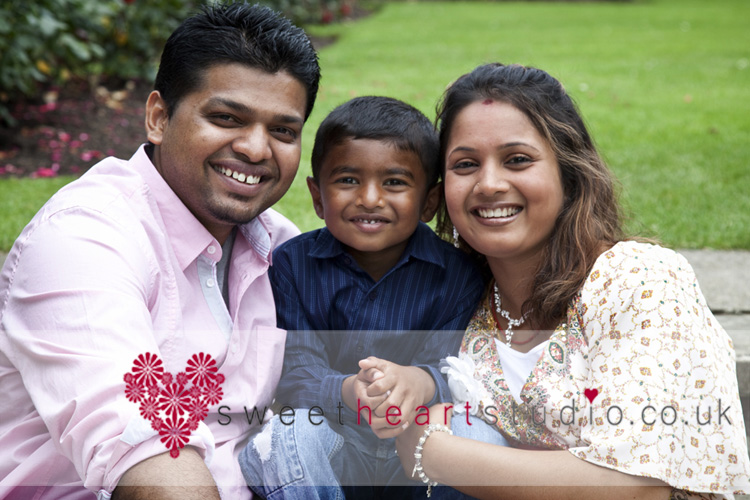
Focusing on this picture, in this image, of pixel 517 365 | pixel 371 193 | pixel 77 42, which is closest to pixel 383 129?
pixel 371 193

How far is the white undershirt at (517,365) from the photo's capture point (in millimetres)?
2299

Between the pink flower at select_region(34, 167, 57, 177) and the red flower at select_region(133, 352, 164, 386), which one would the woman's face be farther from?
the pink flower at select_region(34, 167, 57, 177)

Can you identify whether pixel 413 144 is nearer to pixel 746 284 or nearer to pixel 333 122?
pixel 333 122

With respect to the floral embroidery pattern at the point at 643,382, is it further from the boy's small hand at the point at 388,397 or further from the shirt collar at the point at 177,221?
the shirt collar at the point at 177,221

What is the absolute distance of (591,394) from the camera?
2074 mm

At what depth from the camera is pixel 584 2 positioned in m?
22.5

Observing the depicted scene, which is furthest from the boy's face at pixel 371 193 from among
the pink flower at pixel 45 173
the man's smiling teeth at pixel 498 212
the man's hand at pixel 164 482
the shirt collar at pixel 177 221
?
the pink flower at pixel 45 173

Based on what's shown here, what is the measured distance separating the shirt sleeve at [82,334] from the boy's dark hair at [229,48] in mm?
582

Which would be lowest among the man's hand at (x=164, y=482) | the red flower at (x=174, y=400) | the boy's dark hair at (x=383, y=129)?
the man's hand at (x=164, y=482)

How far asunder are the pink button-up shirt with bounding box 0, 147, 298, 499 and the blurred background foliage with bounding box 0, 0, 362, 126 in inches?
152

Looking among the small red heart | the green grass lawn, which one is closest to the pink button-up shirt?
the small red heart

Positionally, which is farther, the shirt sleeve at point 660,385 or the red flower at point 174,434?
the shirt sleeve at point 660,385

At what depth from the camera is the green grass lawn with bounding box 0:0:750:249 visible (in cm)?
496

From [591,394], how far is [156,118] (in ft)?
4.88
